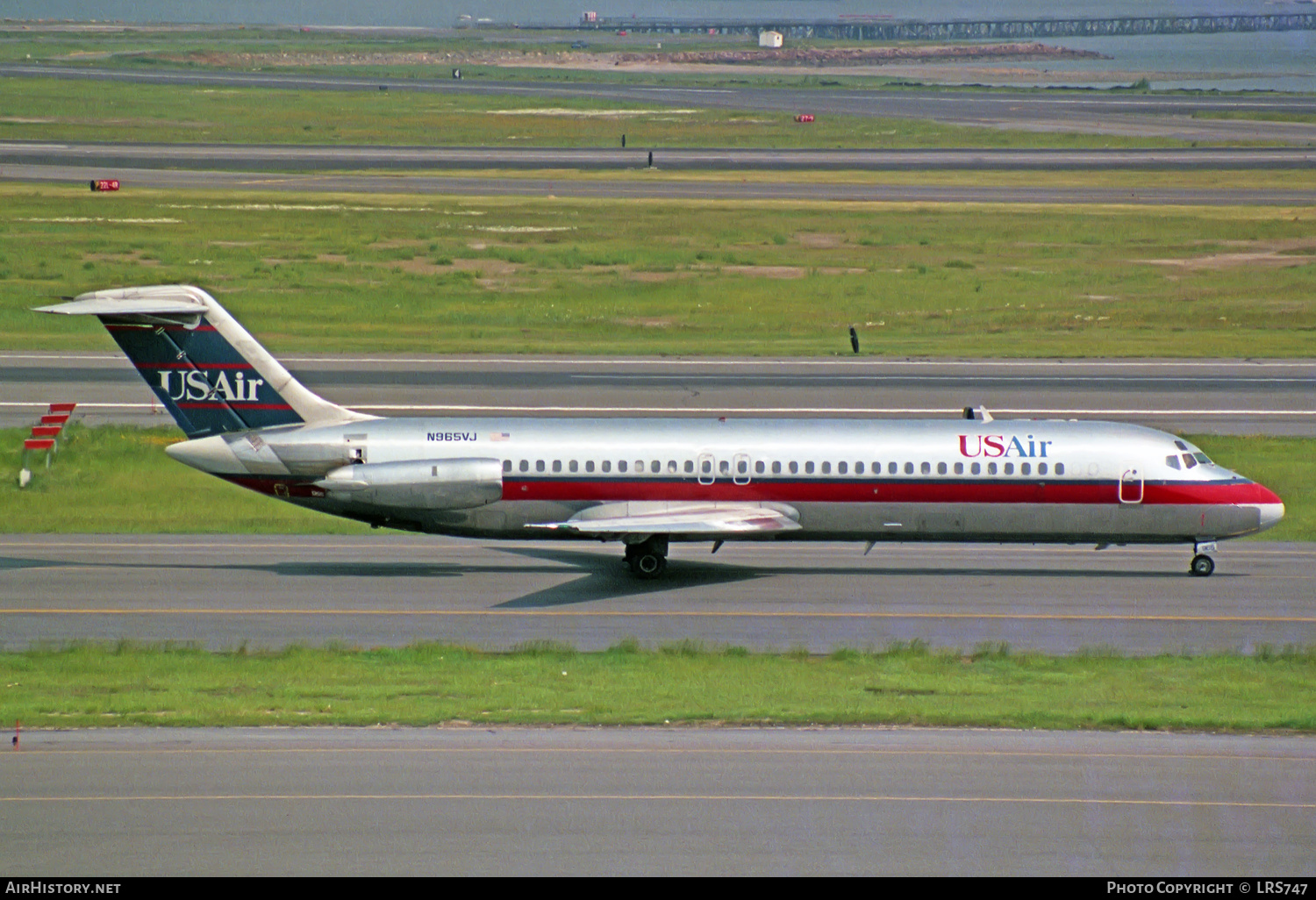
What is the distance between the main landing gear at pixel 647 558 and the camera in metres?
35.2

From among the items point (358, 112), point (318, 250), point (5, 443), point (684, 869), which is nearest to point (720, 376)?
point (5, 443)

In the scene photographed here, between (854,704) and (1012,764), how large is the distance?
139 inches

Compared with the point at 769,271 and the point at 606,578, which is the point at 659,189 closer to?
the point at 769,271

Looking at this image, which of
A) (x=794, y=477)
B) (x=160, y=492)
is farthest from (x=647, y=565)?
(x=160, y=492)

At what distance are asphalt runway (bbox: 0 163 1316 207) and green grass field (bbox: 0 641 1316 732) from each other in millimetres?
74523

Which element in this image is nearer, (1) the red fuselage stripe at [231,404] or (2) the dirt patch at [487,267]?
(1) the red fuselage stripe at [231,404]

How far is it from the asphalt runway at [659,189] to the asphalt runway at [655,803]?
7965 cm

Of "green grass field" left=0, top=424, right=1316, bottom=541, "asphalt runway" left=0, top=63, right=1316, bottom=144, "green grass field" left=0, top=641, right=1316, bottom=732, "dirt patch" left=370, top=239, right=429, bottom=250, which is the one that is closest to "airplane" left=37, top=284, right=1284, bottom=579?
"green grass field" left=0, top=424, right=1316, bottom=541

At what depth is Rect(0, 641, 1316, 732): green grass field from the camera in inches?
964

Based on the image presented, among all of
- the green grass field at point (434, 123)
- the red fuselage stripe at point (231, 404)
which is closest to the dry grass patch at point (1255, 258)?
the green grass field at point (434, 123)

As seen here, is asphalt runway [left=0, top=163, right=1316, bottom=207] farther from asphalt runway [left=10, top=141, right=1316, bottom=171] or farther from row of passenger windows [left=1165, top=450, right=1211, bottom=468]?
row of passenger windows [left=1165, top=450, right=1211, bottom=468]

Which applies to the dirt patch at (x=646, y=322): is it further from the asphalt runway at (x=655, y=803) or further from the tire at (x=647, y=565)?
the asphalt runway at (x=655, y=803)

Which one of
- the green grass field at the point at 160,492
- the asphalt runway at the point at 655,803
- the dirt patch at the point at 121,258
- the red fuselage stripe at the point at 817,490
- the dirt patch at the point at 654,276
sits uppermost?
the dirt patch at the point at 121,258

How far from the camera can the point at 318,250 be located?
83.4 meters
